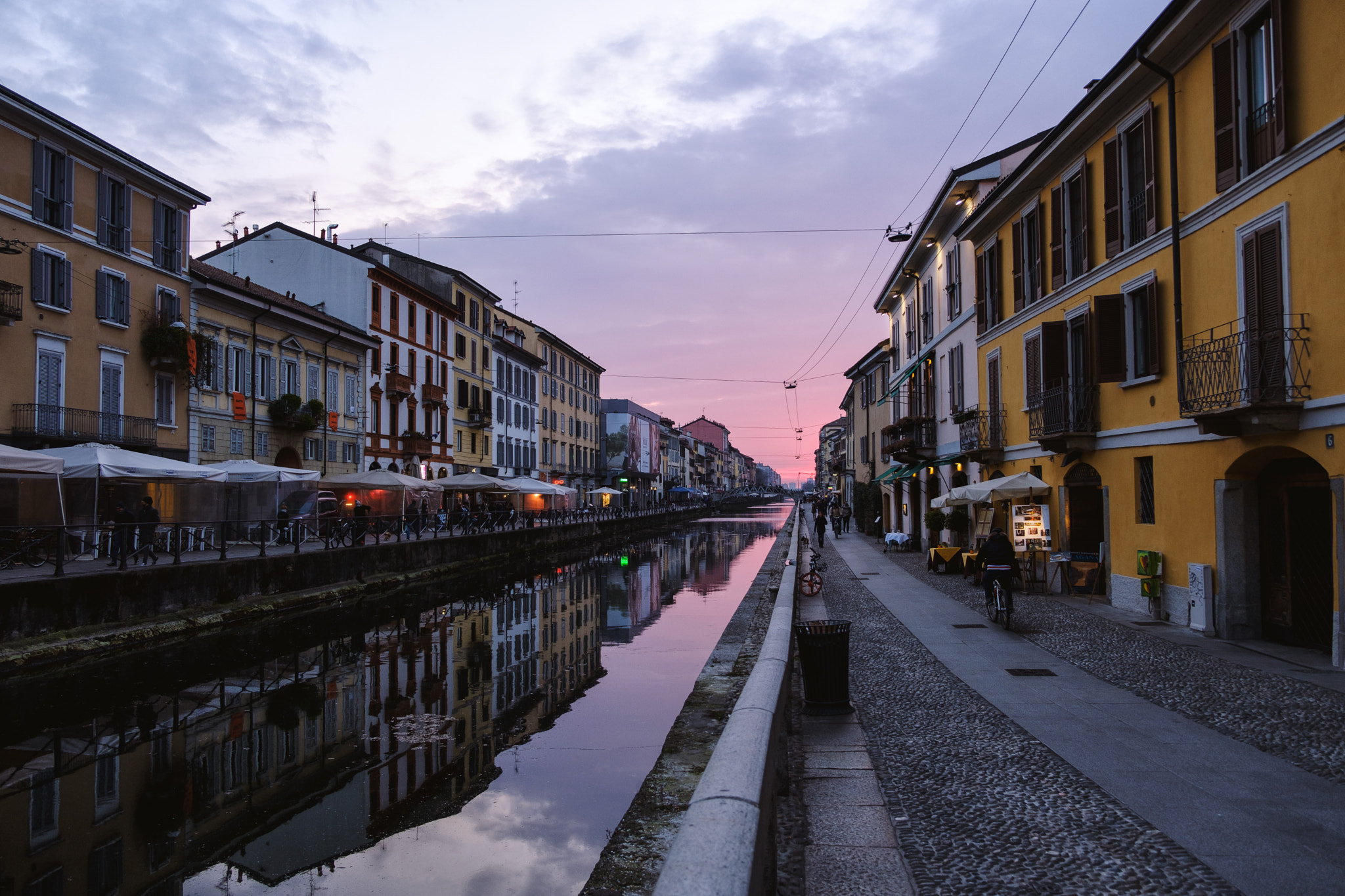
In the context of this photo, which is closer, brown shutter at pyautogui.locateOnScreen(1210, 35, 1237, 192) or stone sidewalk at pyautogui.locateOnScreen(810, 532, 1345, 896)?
stone sidewalk at pyautogui.locateOnScreen(810, 532, 1345, 896)

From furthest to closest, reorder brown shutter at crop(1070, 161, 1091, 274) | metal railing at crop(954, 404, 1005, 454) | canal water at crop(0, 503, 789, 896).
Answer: metal railing at crop(954, 404, 1005, 454) < brown shutter at crop(1070, 161, 1091, 274) < canal water at crop(0, 503, 789, 896)

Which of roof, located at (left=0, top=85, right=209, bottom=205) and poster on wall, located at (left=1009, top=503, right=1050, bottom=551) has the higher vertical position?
roof, located at (left=0, top=85, right=209, bottom=205)

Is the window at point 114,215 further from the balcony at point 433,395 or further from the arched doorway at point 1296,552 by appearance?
the arched doorway at point 1296,552

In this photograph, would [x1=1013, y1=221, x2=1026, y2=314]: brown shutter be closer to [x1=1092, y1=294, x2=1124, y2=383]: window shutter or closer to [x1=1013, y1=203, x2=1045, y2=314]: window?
[x1=1013, y1=203, x2=1045, y2=314]: window

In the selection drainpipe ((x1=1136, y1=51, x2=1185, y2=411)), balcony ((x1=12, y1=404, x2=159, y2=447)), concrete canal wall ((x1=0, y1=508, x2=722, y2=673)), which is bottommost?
concrete canal wall ((x1=0, y1=508, x2=722, y2=673))

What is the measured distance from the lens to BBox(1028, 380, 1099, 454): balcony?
53.7 ft

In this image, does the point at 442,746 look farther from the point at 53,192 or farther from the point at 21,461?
the point at 53,192

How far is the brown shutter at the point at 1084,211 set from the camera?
54.0ft

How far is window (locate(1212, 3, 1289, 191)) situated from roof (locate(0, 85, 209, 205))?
24.6 metres

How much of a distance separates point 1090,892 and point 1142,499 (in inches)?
486

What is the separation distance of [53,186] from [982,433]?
80.7ft

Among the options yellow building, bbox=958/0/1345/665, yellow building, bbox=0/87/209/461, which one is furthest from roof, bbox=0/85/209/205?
yellow building, bbox=958/0/1345/665

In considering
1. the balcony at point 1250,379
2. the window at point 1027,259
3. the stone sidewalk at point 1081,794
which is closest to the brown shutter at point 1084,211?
the window at point 1027,259

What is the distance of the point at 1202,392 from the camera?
459 inches
